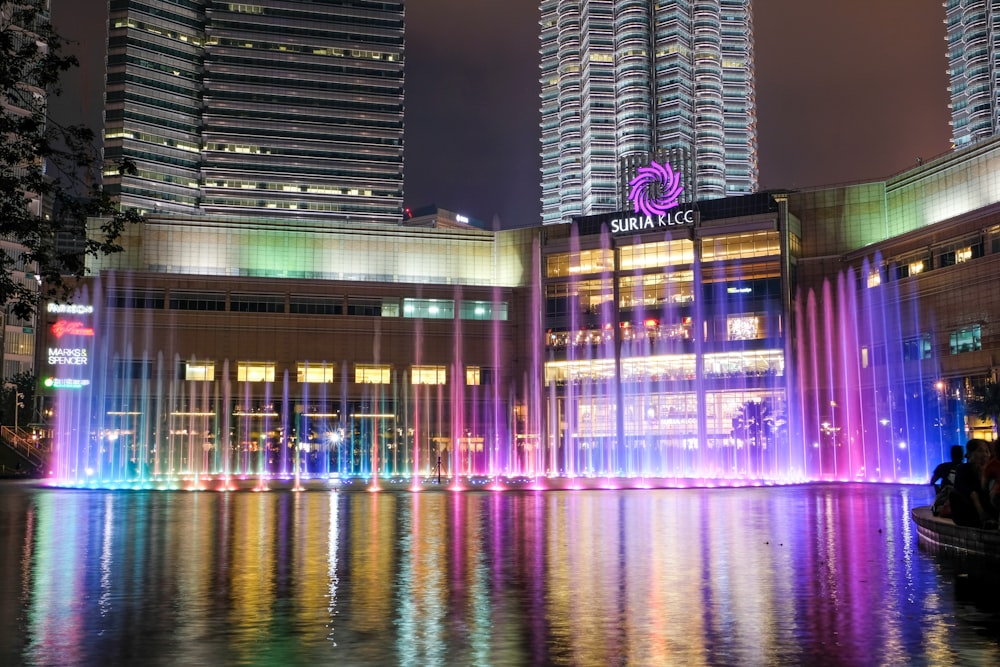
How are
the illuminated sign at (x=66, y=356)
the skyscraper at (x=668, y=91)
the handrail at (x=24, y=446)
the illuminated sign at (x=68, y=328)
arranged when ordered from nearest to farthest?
the handrail at (x=24, y=446), the illuminated sign at (x=66, y=356), the illuminated sign at (x=68, y=328), the skyscraper at (x=668, y=91)

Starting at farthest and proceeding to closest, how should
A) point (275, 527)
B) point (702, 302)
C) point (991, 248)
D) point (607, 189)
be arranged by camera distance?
1. point (607, 189)
2. point (702, 302)
3. point (991, 248)
4. point (275, 527)

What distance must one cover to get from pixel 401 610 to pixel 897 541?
1116cm

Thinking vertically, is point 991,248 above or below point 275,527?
above

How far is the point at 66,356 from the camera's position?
3351 inches

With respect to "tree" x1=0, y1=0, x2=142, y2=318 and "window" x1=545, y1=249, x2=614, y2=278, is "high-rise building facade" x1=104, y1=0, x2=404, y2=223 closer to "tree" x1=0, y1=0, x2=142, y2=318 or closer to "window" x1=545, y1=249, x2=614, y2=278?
"window" x1=545, y1=249, x2=614, y2=278

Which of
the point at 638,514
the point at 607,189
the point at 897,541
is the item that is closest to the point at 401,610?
the point at 897,541

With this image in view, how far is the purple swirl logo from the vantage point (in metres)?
93.2

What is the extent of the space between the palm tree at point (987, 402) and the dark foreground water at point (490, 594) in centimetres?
4062

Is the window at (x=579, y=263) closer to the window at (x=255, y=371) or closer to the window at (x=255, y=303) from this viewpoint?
the window at (x=255, y=303)

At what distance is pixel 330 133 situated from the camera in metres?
177

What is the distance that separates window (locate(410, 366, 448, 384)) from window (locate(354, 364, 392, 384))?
7.86ft

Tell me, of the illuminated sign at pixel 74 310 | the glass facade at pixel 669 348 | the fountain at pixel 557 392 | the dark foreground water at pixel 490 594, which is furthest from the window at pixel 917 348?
the illuminated sign at pixel 74 310

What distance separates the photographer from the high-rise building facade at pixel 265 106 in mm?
169375

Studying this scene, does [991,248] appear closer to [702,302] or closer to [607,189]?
[702,302]
